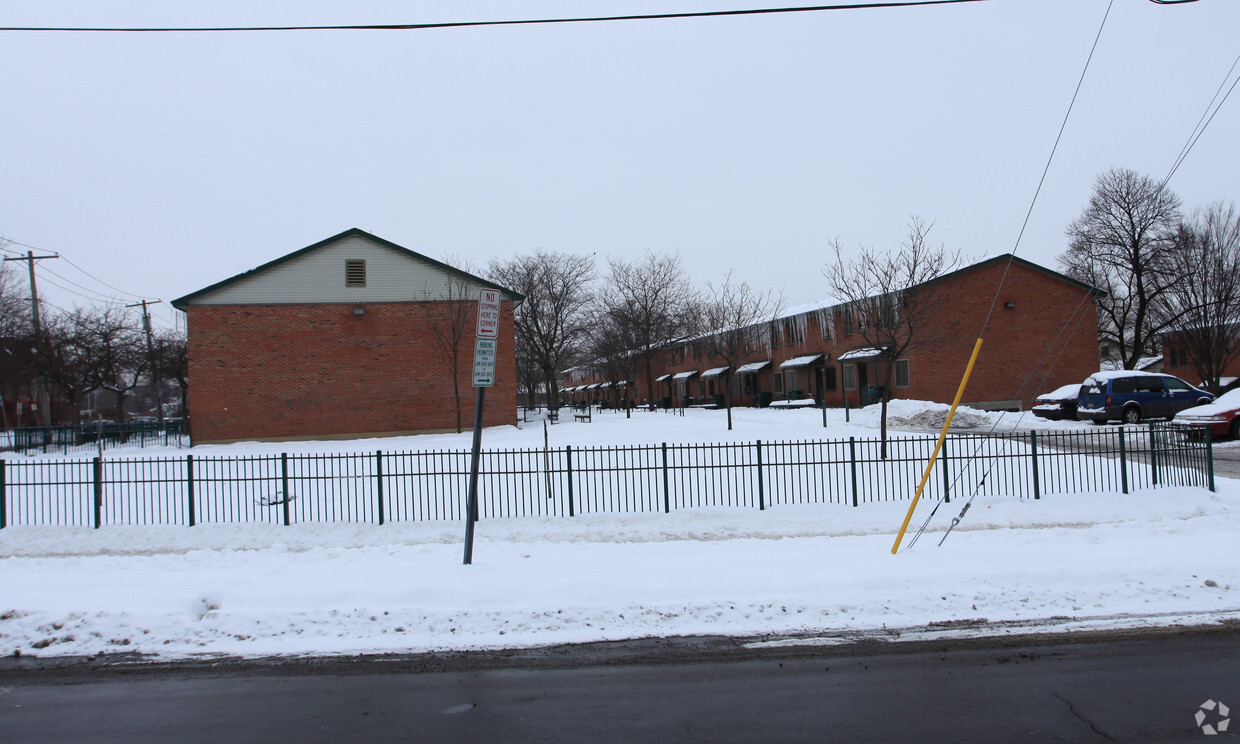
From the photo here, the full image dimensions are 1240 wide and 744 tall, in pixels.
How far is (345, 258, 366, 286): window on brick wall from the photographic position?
3002 centimetres

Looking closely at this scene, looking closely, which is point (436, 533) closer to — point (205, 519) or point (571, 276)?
point (205, 519)

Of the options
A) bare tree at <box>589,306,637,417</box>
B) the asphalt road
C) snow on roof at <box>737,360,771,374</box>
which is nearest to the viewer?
the asphalt road

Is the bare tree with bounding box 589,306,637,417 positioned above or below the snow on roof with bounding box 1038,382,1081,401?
above

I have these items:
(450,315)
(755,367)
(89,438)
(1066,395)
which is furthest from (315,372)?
(755,367)

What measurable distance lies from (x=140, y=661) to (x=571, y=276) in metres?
48.0

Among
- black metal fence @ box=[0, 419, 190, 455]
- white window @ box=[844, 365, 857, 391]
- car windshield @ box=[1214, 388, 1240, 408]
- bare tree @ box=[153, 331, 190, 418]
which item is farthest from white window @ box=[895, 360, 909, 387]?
bare tree @ box=[153, 331, 190, 418]

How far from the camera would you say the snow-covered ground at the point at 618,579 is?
7191 millimetres

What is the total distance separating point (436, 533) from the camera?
11.8 m

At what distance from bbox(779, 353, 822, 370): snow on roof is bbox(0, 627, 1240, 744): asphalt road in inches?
1537

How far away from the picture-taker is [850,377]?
42.8m

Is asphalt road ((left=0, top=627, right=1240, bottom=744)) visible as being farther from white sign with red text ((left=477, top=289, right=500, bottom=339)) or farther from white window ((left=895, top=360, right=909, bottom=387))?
white window ((left=895, top=360, right=909, bottom=387))

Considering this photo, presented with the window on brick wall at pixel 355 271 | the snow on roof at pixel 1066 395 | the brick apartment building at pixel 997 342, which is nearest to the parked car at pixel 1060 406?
the snow on roof at pixel 1066 395

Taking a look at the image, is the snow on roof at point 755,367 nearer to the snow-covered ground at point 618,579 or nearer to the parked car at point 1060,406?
the parked car at point 1060,406

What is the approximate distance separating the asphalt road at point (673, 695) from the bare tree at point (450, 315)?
2367 cm
